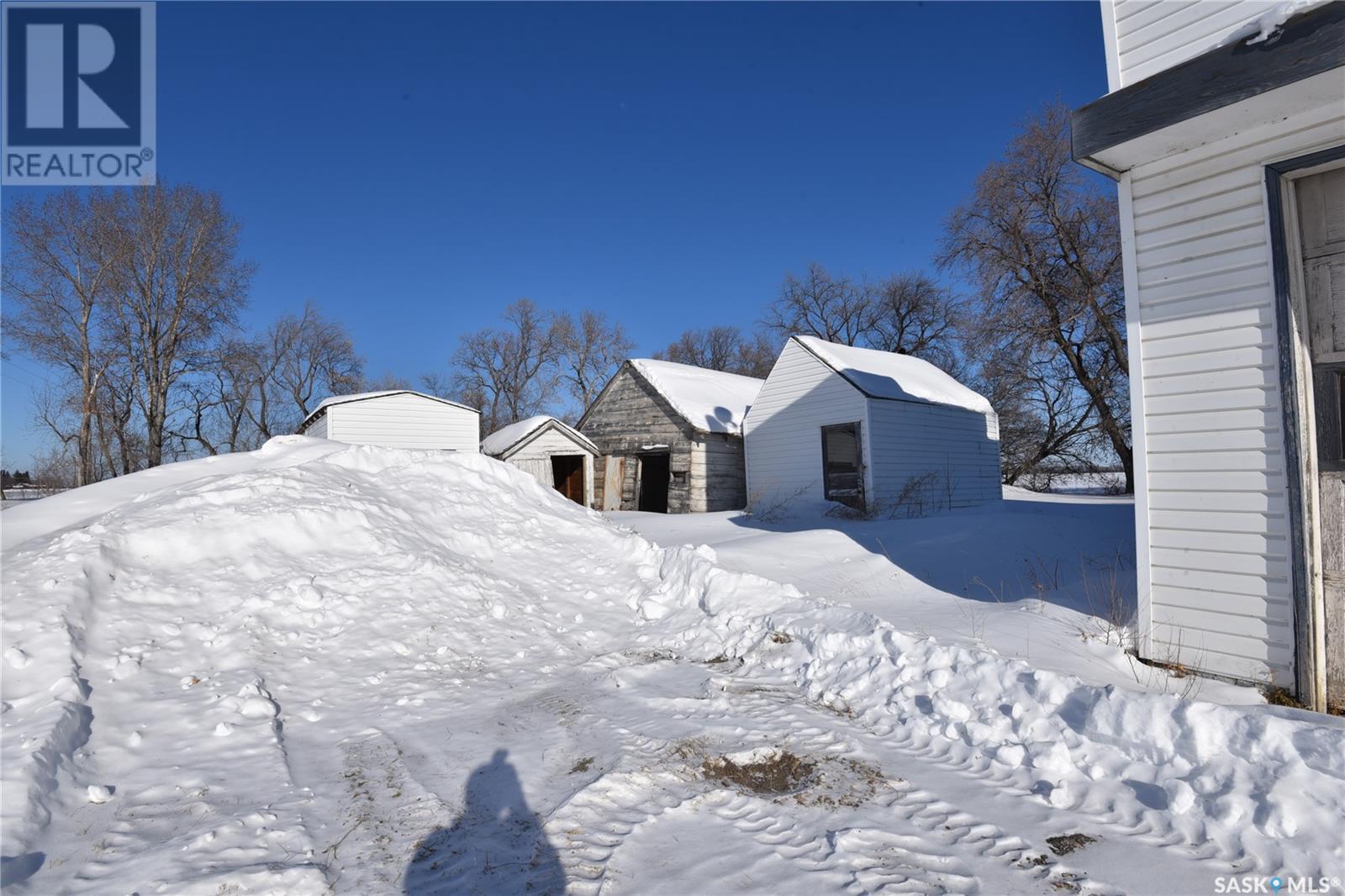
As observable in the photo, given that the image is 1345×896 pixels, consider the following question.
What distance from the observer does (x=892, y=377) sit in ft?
65.2

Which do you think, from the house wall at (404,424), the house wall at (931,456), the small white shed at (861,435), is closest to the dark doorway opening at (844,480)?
the small white shed at (861,435)

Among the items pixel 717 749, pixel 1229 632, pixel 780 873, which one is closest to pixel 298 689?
pixel 717 749

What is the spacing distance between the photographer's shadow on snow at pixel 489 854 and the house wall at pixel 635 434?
16.5 metres

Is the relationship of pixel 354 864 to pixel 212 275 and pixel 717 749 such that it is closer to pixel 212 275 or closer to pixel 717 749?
pixel 717 749

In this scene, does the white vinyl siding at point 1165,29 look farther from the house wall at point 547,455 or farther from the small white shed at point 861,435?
the house wall at point 547,455

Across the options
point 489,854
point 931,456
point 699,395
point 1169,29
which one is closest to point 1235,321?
point 1169,29

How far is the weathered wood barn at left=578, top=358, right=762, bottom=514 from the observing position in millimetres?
20156

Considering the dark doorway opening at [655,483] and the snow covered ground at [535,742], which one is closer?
the snow covered ground at [535,742]

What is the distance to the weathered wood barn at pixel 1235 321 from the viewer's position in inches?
175

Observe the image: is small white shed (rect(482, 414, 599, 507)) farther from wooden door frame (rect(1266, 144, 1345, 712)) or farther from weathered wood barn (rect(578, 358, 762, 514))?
wooden door frame (rect(1266, 144, 1345, 712))

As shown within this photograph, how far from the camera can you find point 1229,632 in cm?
489

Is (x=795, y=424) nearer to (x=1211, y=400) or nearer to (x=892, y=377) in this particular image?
(x=892, y=377)

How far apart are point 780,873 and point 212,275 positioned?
3465cm

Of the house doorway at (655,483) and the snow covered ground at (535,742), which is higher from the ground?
the house doorway at (655,483)
